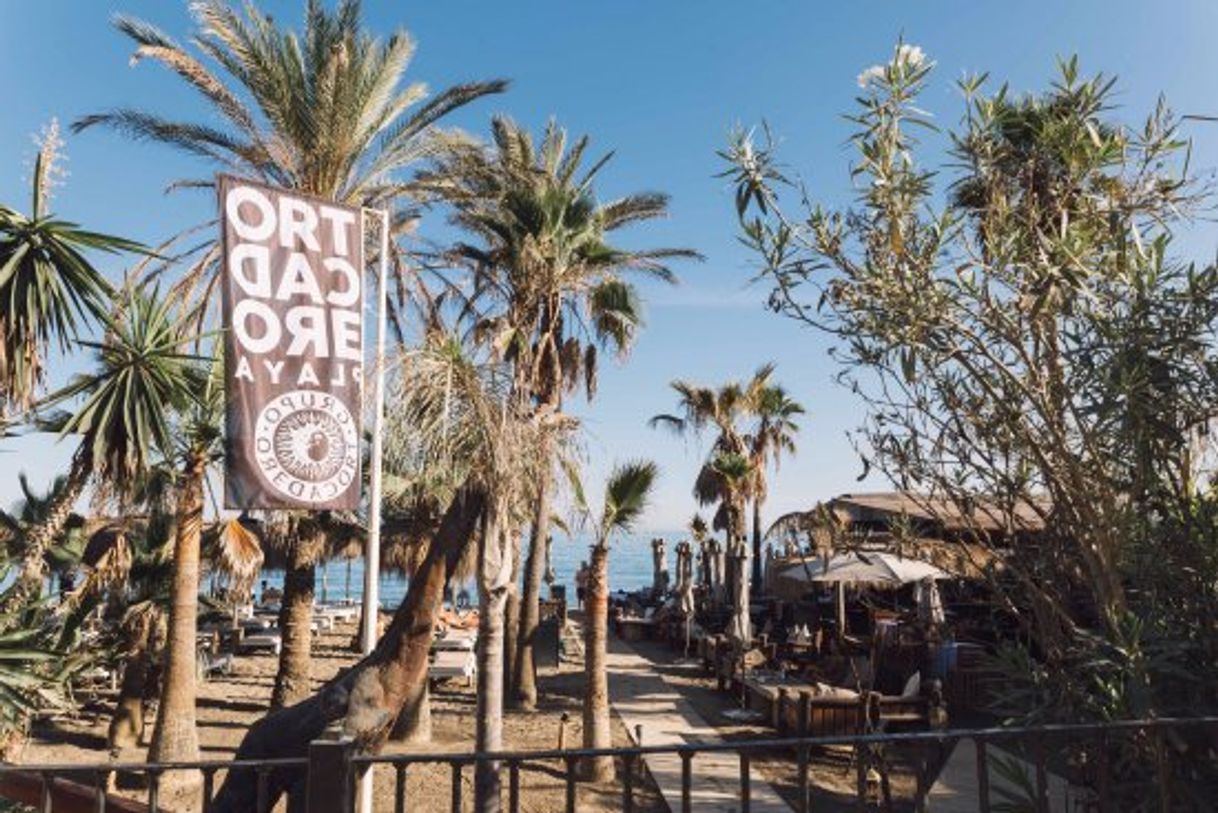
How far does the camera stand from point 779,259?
6547mm

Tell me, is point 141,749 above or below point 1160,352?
below

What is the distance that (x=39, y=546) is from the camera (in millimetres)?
8188

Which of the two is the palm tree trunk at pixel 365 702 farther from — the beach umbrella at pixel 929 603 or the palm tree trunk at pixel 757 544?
the palm tree trunk at pixel 757 544

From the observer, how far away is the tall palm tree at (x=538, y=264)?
12156mm

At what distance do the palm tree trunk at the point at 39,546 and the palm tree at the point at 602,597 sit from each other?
5.64m

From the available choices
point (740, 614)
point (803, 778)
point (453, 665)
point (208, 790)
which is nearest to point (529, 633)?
point (453, 665)

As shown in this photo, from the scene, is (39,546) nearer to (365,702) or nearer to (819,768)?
(365,702)

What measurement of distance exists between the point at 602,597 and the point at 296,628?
235 inches

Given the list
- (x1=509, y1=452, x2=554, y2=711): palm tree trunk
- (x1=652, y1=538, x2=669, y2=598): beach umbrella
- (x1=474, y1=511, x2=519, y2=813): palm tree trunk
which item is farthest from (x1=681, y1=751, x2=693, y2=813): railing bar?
(x1=652, y1=538, x2=669, y2=598): beach umbrella

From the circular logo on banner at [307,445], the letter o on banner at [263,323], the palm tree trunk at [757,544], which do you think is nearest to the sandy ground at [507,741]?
the circular logo on banner at [307,445]

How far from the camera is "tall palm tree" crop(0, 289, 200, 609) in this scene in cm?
884

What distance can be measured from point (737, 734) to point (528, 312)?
7235mm

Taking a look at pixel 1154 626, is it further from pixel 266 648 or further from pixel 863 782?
pixel 266 648

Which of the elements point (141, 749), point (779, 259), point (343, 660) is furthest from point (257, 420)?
point (343, 660)
